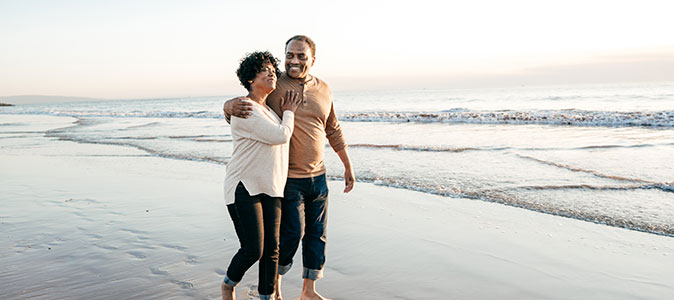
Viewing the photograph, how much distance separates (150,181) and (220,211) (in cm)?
259

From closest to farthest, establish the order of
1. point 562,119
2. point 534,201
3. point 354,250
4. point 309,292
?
point 309,292 → point 354,250 → point 534,201 → point 562,119

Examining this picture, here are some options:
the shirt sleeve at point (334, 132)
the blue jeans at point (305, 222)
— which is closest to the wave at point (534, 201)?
the shirt sleeve at point (334, 132)

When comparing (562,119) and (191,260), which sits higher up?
(562,119)

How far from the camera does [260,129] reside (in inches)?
106

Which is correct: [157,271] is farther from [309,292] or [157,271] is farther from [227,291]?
[309,292]

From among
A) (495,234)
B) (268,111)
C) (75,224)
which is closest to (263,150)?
(268,111)

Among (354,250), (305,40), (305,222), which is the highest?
(305,40)

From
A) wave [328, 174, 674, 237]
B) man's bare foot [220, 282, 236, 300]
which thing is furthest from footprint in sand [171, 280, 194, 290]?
wave [328, 174, 674, 237]

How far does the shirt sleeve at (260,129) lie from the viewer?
106 inches

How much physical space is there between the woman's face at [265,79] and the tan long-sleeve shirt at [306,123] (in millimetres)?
218

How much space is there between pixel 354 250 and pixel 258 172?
1803 mm

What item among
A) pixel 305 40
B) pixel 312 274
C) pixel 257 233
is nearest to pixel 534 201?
pixel 312 274

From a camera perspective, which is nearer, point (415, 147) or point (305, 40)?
point (305, 40)

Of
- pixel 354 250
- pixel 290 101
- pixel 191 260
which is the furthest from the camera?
pixel 354 250
